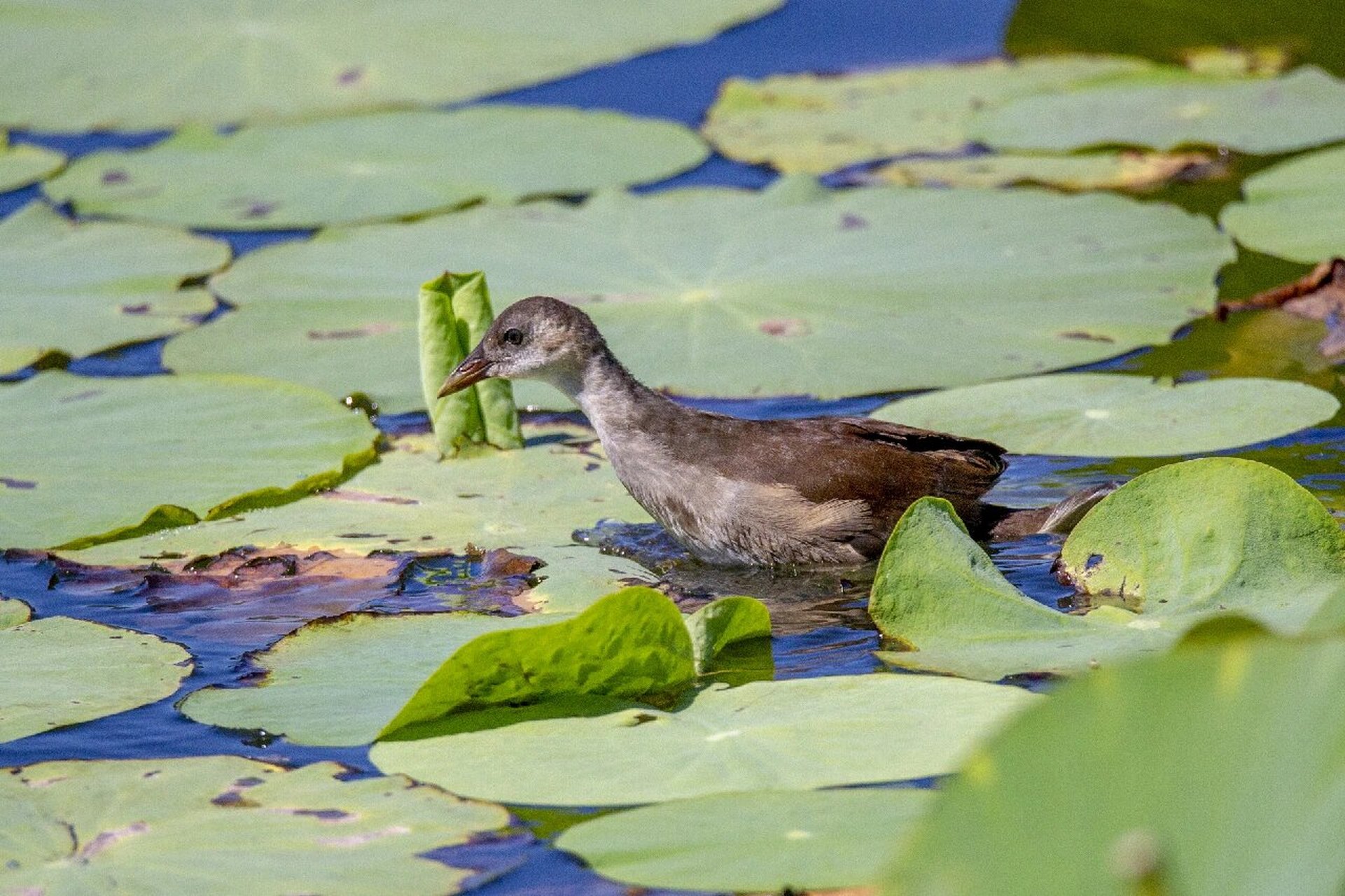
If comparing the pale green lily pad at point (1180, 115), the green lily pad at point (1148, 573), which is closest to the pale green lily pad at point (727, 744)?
the green lily pad at point (1148, 573)

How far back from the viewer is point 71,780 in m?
3.25

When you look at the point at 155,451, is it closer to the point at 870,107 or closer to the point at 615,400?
the point at 615,400

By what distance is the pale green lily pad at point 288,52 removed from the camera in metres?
7.92

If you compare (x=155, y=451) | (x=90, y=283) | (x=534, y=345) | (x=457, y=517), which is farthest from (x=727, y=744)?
(x=90, y=283)

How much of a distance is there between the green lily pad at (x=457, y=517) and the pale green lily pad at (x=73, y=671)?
20.6 inches

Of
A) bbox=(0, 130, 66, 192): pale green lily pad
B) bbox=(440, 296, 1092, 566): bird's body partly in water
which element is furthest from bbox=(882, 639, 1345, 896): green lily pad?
bbox=(0, 130, 66, 192): pale green lily pad

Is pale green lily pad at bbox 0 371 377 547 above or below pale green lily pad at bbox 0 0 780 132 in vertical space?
below

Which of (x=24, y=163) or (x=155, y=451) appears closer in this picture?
(x=155, y=451)

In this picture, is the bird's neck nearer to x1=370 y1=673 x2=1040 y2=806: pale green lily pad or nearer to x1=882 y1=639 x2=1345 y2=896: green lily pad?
x1=370 y1=673 x2=1040 y2=806: pale green lily pad

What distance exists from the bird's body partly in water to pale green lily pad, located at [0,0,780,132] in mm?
3553

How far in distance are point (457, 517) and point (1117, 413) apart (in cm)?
181

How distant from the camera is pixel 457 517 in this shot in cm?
466

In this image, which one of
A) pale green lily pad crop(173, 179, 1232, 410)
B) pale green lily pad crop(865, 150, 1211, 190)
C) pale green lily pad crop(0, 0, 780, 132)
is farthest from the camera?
Result: pale green lily pad crop(0, 0, 780, 132)

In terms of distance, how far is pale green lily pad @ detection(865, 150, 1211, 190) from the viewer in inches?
281
